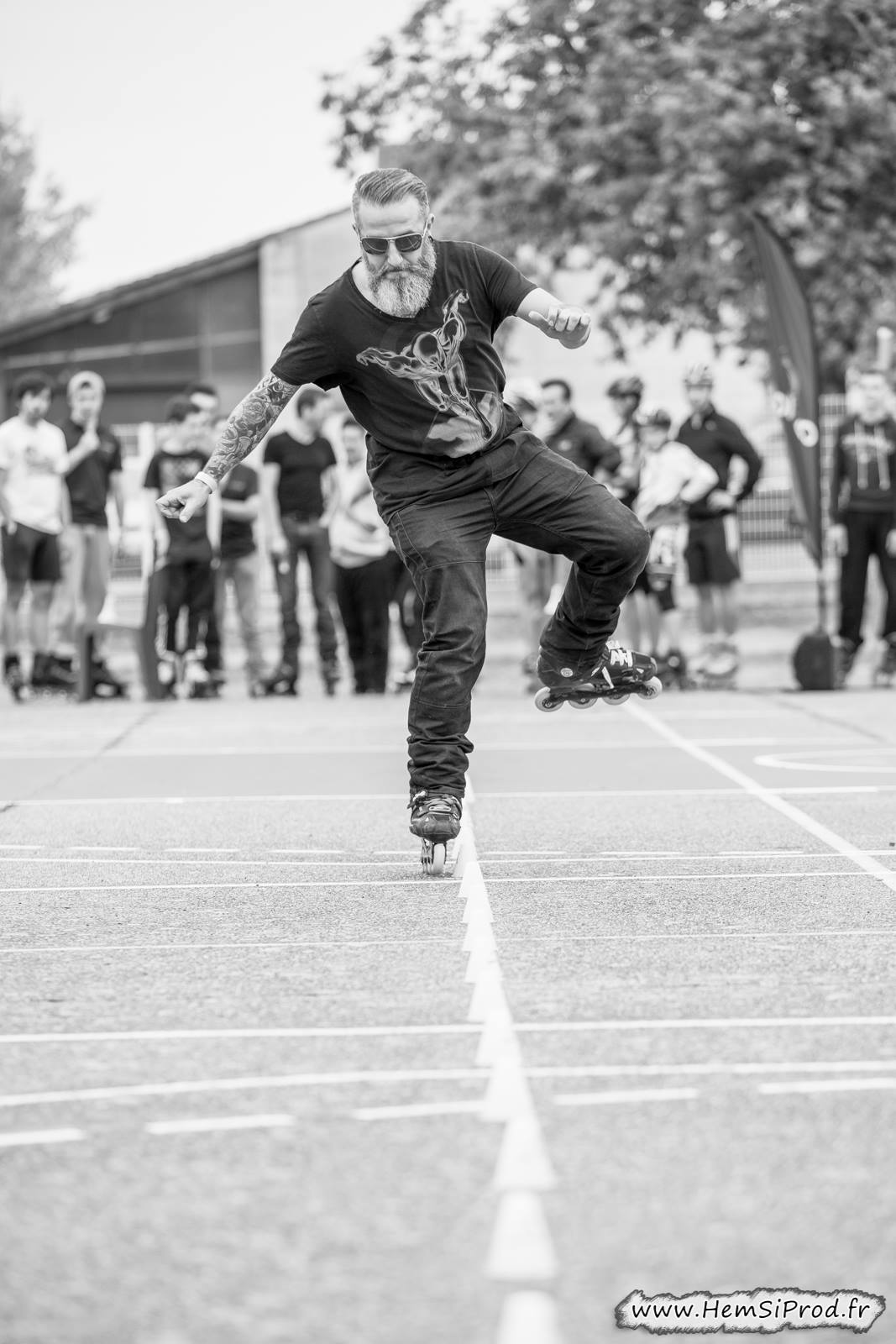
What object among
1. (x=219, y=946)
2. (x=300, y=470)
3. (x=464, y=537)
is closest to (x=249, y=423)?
(x=464, y=537)

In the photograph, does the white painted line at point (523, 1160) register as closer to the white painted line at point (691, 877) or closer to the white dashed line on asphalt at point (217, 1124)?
the white dashed line on asphalt at point (217, 1124)

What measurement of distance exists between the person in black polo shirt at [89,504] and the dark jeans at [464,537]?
807 cm

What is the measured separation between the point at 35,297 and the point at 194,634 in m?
52.1

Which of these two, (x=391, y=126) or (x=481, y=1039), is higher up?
(x=391, y=126)

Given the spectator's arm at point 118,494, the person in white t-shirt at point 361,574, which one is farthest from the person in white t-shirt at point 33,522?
the person in white t-shirt at point 361,574

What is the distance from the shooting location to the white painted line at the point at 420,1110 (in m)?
3.10

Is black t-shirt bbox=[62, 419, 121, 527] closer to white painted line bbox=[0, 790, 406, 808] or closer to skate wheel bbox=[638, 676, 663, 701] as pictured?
white painted line bbox=[0, 790, 406, 808]

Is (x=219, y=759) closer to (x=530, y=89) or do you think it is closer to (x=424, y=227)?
(x=424, y=227)

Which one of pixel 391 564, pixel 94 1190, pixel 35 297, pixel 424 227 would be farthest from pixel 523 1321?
pixel 35 297

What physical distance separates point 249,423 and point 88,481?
8.09 metres

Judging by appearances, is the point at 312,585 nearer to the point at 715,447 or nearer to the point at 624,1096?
the point at 715,447

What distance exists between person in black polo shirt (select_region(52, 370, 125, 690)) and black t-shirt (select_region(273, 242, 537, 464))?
26.6 ft

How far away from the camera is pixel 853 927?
4684mm

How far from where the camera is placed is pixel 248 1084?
10.9ft
